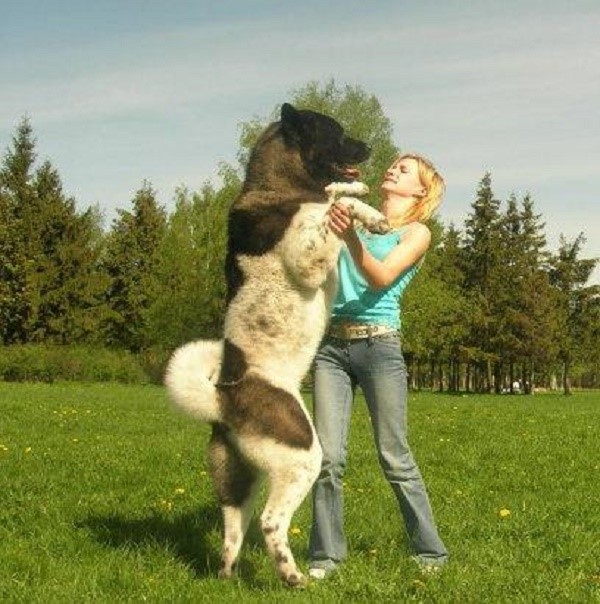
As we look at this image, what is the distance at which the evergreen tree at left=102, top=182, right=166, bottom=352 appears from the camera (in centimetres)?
5953

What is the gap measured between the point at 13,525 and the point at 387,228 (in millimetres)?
4085

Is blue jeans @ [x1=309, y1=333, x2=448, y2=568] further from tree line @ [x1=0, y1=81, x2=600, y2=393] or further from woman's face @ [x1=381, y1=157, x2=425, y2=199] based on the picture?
tree line @ [x1=0, y1=81, x2=600, y2=393]

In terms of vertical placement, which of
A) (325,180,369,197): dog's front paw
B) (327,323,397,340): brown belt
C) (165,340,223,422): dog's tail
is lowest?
(165,340,223,422): dog's tail

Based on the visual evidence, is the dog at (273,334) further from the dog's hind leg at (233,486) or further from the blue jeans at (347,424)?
the blue jeans at (347,424)

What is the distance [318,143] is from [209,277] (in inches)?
1767

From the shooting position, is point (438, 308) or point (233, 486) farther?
point (438, 308)

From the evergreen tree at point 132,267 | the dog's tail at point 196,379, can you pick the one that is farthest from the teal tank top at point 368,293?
the evergreen tree at point 132,267

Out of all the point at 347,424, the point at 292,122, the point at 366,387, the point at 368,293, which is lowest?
the point at 347,424

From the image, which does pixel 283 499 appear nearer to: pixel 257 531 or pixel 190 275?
pixel 257 531

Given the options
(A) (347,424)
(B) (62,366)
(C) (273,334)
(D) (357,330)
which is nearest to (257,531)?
(A) (347,424)

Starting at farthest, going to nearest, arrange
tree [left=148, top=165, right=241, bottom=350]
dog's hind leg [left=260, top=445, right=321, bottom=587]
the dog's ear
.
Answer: tree [left=148, top=165, right=241, bottom=350]
the dog's ear
dog's hind leg [left=260, top=445, right=321, bottom=587]

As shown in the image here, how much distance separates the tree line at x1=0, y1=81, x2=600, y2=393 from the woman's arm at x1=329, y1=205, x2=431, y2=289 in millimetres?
38124

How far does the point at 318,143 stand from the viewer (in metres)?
5.62

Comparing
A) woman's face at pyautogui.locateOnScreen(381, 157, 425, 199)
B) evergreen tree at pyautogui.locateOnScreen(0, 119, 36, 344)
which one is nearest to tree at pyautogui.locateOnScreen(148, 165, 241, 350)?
evergreen tree at pyautogui.locateOnScreen(0, 119, 36, 344)
